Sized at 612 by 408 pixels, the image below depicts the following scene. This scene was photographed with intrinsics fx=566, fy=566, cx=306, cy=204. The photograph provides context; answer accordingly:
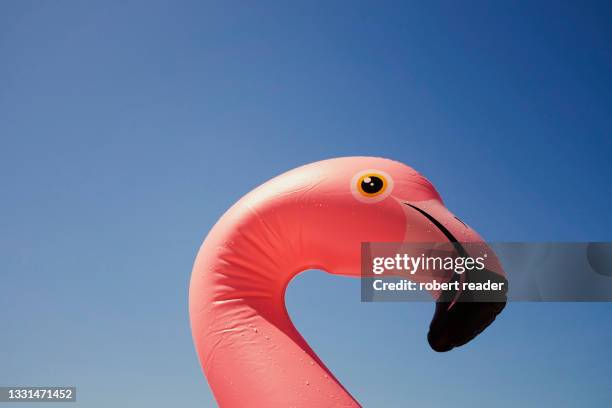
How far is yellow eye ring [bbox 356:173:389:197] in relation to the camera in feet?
11.7

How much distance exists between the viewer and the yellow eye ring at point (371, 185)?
11.7 ft

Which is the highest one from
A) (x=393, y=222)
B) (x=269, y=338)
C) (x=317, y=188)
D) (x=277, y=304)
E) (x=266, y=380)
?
(x=317, y=188)

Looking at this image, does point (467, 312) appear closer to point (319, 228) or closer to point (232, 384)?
point (319, 228)

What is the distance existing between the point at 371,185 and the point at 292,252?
66cm

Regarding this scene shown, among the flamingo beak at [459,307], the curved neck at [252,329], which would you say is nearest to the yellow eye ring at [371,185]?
the flamingo beak at [459,307]

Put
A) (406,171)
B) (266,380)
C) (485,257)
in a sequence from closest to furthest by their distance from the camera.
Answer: (266,380) → (485,257) → (406,171)

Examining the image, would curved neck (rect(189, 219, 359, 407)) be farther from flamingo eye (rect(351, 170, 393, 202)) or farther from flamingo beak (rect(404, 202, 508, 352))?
flamingo beak (rect(404, 202, 508, 352))

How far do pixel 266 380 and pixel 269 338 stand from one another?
25cm

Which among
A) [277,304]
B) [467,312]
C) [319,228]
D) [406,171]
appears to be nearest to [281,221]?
[319,228]

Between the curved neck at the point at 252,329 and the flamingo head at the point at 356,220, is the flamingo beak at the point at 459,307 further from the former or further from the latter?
the curved neck at the point at 252,329

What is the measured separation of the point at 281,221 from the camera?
11.7ft

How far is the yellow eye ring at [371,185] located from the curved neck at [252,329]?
1.90ft

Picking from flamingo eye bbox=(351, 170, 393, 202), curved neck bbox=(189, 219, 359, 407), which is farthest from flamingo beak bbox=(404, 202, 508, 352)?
curved neck bbox=(189, 219, 359, 407)

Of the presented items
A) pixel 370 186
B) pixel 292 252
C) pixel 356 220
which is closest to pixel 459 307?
pixel 356 220
